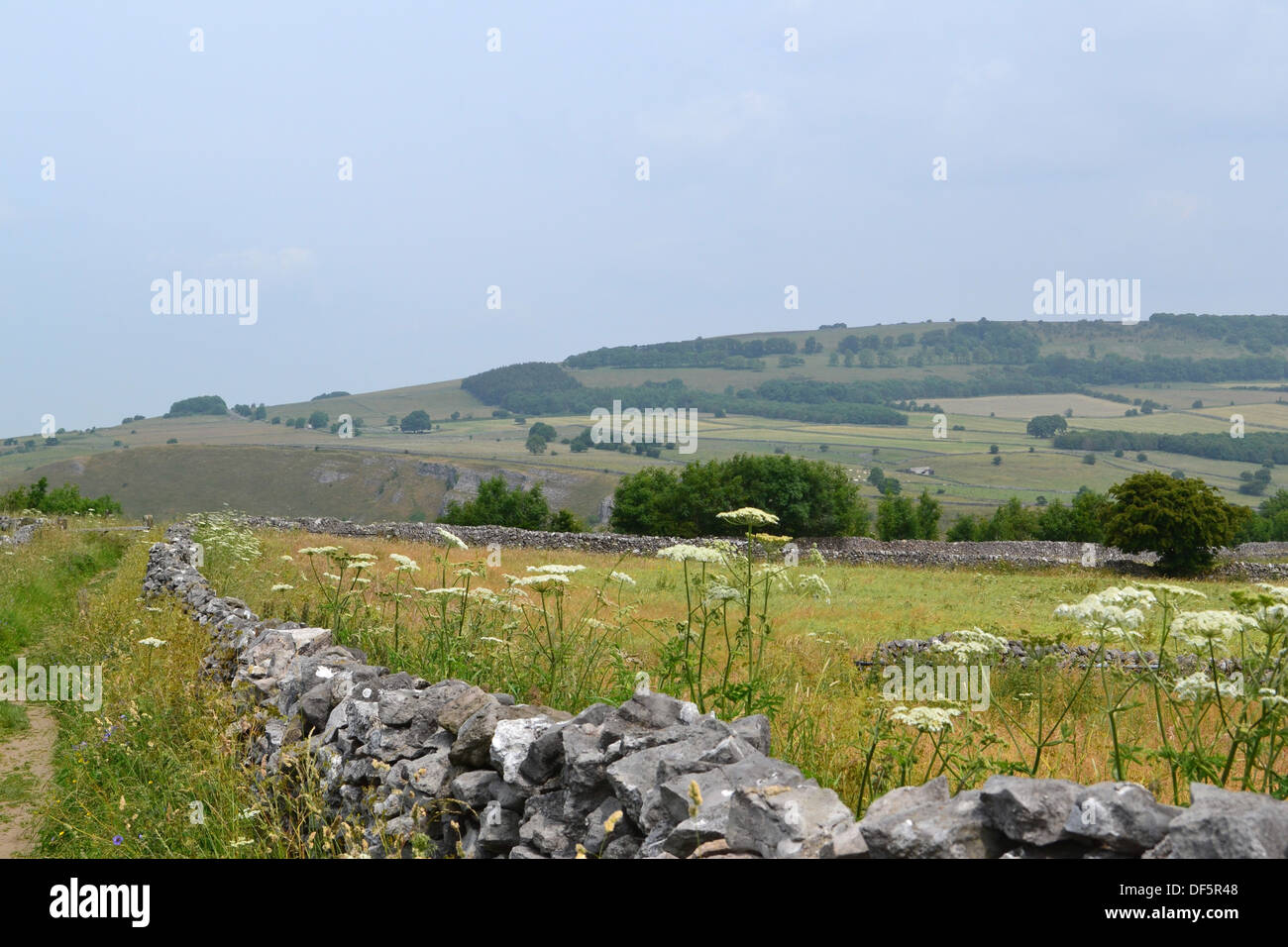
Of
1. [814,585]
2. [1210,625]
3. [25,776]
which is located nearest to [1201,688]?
[1210,625]

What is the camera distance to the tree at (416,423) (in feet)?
614

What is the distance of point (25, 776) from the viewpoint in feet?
25.2

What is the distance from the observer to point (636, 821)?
3.43 meters

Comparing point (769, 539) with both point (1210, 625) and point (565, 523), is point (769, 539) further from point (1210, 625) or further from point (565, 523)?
point (565, 523)

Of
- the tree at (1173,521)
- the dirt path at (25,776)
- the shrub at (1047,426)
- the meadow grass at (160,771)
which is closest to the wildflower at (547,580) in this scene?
the meadow grass at (160,771)

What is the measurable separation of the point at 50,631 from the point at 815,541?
102 feet

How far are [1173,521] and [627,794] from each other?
33889 mm

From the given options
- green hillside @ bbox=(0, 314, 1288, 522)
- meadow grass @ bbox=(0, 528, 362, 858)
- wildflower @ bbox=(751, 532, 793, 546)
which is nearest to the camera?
meadow grass @ bbox=(0, 528, 362, 858)

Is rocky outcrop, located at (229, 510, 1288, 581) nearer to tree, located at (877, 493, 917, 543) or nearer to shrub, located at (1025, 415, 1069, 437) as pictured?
tree, located at (877, 493, 917, 543)

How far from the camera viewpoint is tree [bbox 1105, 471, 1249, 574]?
105 ft

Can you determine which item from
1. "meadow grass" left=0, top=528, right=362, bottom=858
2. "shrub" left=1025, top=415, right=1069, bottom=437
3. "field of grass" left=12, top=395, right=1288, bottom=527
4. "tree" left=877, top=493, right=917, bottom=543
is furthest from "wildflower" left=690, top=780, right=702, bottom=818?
"shrub" left=1025, top=415, right=1069, bottom=437

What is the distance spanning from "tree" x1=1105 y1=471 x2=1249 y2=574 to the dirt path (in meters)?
32.9
